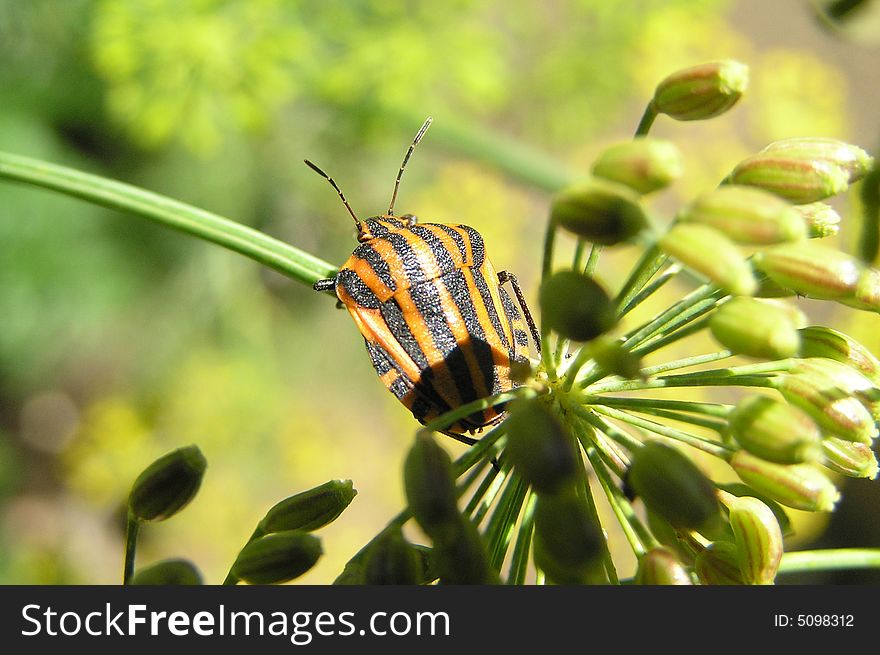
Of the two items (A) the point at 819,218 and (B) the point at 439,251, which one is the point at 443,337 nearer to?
(B) the point at 439,251

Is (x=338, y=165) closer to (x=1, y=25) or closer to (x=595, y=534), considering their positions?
(x=1, y=25)

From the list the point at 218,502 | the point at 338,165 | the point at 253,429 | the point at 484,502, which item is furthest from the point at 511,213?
the point at 484,502

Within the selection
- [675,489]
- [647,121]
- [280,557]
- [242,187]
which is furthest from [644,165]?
[242,187]

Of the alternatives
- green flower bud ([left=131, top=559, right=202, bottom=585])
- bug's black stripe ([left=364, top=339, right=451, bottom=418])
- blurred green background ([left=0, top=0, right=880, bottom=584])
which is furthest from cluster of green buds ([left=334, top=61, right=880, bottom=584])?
blurred green background ([left=0, top=0, right=880, bottom=584])

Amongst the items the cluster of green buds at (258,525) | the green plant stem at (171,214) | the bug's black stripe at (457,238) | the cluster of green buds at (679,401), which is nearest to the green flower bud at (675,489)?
the cluster of green buds at (679,401)

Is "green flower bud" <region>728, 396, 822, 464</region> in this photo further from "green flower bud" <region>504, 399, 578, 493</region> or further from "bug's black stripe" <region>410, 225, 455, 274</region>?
"bug's black stripe" <region>410, 225, 455, 274</region>
